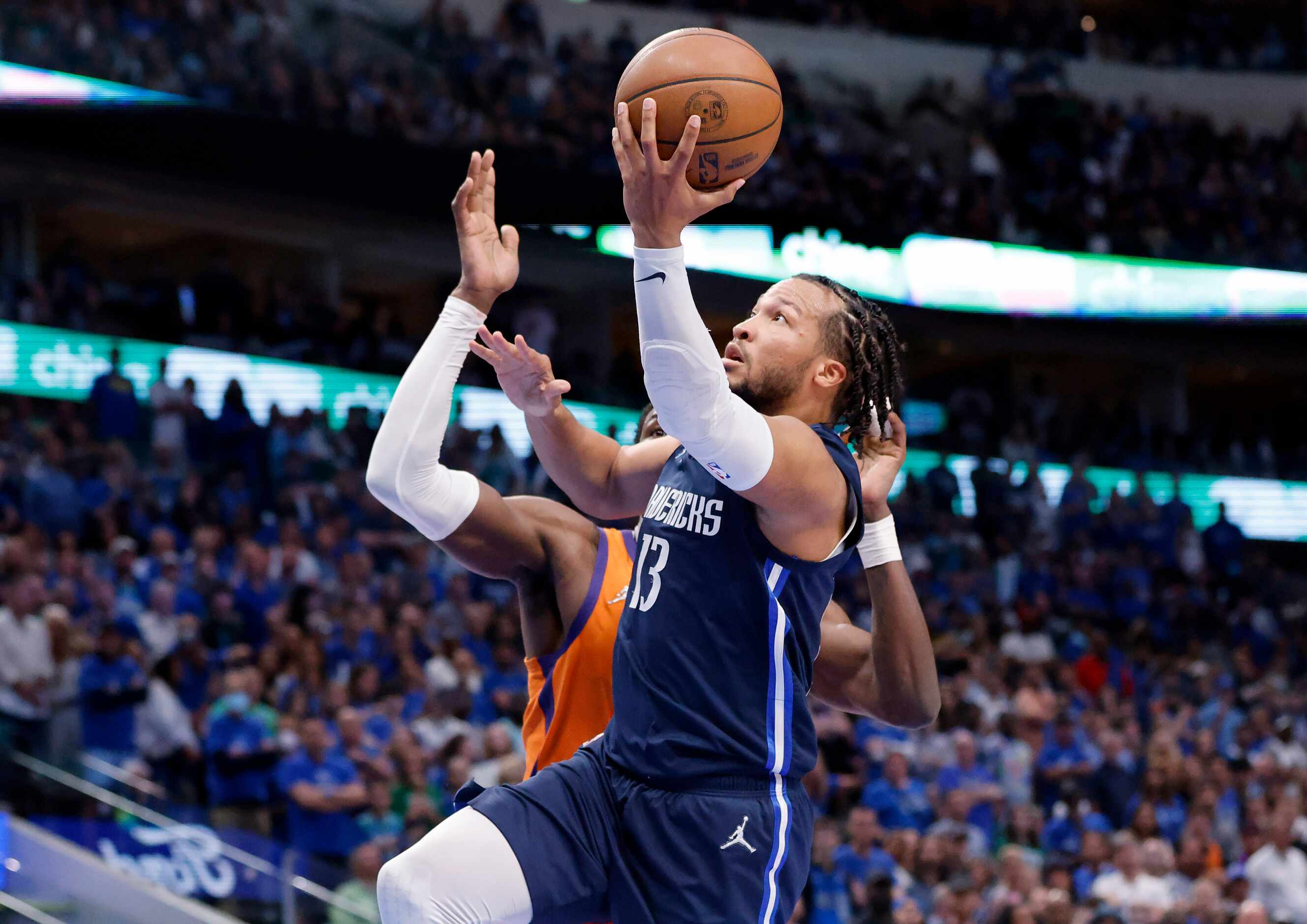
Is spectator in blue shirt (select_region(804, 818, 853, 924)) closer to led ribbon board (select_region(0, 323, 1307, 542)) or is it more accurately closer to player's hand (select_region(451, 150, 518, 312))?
led ribbon board (select_region(0, 323, 1307, 542))

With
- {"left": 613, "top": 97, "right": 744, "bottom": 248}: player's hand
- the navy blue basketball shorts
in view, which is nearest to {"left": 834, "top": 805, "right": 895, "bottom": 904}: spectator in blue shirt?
the navy blue basketball shorts

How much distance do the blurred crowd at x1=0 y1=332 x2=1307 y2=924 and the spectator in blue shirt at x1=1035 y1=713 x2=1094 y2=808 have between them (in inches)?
0.9

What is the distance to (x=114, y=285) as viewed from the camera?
1479 centimetres

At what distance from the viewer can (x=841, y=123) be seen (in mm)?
20938

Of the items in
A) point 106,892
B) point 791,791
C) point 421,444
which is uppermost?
point 421,444

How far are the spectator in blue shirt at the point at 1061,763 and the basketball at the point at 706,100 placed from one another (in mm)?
9299

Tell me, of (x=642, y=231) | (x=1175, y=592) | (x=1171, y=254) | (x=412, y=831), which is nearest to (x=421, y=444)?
(x=642, y=231)

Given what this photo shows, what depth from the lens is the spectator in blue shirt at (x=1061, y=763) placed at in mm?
11688

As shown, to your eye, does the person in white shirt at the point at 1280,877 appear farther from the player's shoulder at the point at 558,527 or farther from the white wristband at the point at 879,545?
the player's shoulder at the point at 558,527

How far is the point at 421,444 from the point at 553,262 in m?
14.4

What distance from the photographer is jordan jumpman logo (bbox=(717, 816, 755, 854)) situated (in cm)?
331

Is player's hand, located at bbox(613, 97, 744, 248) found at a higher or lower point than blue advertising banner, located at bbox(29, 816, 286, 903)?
higher

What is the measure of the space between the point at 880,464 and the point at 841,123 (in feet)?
57.9

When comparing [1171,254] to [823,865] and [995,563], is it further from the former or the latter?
[823,865]
